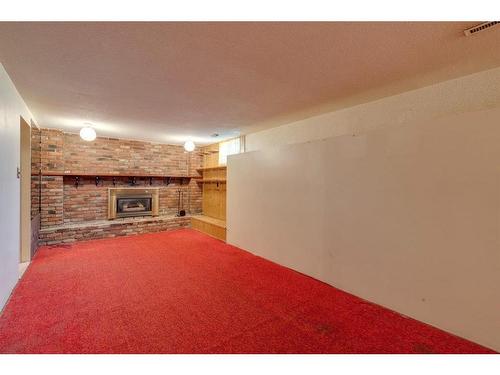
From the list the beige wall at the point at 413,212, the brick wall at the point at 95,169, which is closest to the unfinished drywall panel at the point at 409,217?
the beige wall at the point at 413,212

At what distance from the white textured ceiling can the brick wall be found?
199 centimetres

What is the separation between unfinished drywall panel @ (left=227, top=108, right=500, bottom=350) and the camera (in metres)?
1.94

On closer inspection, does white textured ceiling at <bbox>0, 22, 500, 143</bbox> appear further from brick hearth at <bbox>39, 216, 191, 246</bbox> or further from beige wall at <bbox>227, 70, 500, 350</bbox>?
brick hearth at <bbox>39, 216, 191, 246</bbox>

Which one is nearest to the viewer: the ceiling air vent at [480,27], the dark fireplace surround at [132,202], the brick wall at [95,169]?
the ceiling air vent at [480,27]

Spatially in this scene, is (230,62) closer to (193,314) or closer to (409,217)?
(409,217)

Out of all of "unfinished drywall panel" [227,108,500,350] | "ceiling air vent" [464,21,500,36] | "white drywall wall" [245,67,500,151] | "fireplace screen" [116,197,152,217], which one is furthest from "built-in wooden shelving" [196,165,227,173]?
"ceiling air vent" [464,21,500,36]

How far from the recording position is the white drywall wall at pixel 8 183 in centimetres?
229

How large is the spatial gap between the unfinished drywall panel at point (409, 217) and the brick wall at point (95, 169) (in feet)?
13.6

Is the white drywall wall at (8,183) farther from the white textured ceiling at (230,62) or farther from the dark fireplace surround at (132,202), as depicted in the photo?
the dark fireplace surround at (132,202)

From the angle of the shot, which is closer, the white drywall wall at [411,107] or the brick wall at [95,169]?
the white drywall wall at [411,107]

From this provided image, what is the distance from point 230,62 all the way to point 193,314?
2515mm

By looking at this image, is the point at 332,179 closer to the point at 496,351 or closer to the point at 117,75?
the point at 496,351

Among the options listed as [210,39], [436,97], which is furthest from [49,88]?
[436,97]

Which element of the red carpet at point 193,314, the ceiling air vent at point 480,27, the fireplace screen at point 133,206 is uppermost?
the ceiling air vent at point 480,27
